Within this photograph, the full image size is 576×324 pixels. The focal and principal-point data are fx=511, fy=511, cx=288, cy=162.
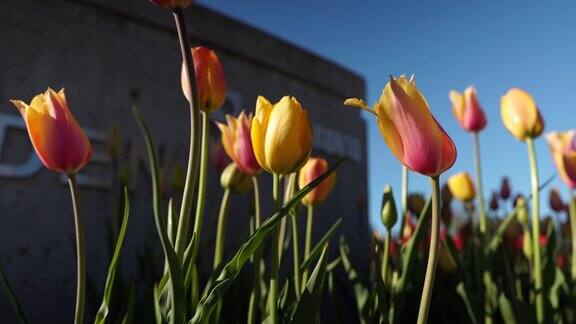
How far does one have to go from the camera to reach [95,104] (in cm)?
168

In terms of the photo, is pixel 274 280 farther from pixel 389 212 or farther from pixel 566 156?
pixel 566 156

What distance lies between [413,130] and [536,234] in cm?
50

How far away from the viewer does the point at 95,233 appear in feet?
5.25

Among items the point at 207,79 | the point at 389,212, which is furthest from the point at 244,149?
the point at 389,212

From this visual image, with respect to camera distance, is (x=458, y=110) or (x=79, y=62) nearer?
(x=458, y=110)

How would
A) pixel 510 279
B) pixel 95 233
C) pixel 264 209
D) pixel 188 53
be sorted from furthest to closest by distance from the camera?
pixel 264 209, pixel 95 233, pixel 510 279, pixel 188 53

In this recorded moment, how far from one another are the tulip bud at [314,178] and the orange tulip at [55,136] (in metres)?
0.31

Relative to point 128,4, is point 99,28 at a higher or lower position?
lower

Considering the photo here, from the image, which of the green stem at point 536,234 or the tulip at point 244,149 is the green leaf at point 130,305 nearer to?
the tulip at point 244,149

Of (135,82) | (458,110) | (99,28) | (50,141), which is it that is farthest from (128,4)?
(50,141)

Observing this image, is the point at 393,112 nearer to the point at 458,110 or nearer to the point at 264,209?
the point at 458,110

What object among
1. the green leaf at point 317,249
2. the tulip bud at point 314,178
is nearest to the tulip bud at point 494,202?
the tulip bud at point 314,178

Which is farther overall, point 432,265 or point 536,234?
point 536,234

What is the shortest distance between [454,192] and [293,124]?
32.8 inches
